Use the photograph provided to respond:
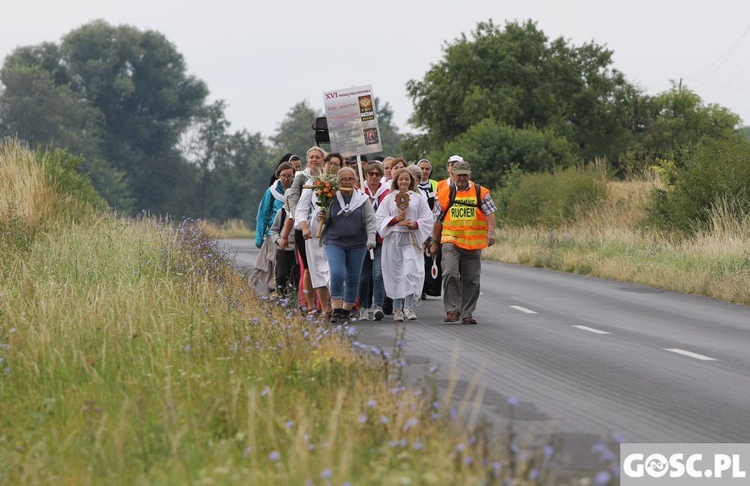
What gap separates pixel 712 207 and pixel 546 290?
325 inches

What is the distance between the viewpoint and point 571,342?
1397 centimetres

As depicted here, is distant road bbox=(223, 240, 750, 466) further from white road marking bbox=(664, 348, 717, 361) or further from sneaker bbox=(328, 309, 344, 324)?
sneaker bbox=(328, 309, 344, 324)

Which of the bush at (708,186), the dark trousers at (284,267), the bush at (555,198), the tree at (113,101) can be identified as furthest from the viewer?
the tree at (113,101)

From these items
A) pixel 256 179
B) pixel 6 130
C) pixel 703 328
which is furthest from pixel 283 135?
pixel 703 328

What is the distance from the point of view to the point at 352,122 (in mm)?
19578

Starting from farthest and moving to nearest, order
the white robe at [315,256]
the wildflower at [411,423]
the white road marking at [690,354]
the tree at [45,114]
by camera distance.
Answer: the tree at [45,114]
the white robe at [315,256]
the white road marking at [690,354]
the wildflower at [411,423]

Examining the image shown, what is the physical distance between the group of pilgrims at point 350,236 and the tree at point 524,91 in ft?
169

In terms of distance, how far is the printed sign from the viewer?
19.5 metres

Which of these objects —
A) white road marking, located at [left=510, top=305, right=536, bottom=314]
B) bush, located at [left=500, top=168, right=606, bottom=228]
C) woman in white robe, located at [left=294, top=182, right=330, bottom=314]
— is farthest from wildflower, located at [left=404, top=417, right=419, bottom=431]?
bush, located at [left=500, top=168, right=606, bottom=228]

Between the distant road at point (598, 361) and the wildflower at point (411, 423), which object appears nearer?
the wildflower at point (411, 423)

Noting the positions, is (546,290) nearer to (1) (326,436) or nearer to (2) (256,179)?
(1) (326,436)

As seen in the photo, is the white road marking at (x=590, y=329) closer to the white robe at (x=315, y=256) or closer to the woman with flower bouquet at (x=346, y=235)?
the woman with flower bouquet at (x=346, y=235)

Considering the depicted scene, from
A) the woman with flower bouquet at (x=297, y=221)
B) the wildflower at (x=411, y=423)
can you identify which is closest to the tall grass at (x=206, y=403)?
the wildflower at (x=411, y=423)

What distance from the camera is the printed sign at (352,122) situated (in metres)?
19.5
